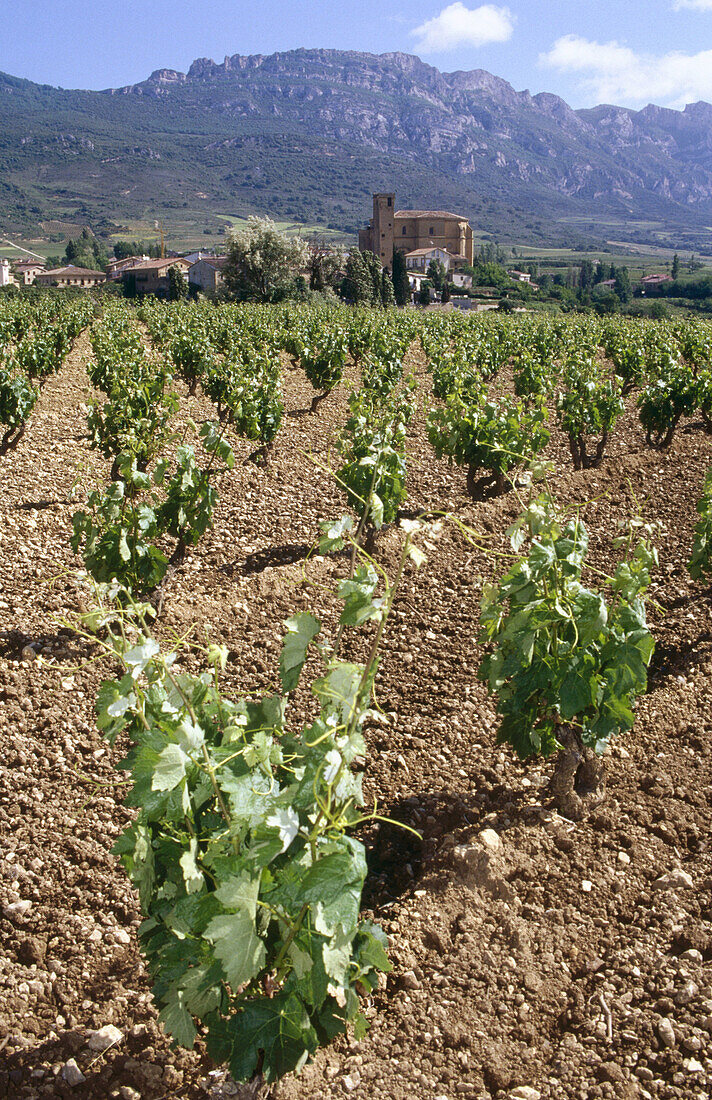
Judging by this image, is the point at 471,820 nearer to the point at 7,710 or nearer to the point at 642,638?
the point at 642,638

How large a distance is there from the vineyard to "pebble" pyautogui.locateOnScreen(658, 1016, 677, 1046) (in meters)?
0.02

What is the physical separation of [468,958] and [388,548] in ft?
15.2

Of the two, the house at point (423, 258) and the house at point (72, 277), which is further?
the house at point (423, 258)

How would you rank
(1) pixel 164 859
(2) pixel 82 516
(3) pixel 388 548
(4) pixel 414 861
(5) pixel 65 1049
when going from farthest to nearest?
(3) pixel 388 548
(2) pixel 82 516
(4) pixel 414 861
(5) pixel 65 1049
(1) pixel 164 859

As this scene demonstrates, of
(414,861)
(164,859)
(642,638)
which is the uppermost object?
(642,638)

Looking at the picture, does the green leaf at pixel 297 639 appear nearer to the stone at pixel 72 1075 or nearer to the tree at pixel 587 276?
the stone at pixel 72 1075

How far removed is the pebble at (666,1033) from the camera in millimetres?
2572

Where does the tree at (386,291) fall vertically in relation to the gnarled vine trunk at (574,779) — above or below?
above

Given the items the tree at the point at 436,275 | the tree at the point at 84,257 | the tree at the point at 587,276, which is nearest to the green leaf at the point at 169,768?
the tree at the point at 436,275

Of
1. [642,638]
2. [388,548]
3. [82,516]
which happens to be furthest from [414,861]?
[388,548]

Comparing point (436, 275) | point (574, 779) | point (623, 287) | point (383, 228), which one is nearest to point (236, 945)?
point (574, 779)

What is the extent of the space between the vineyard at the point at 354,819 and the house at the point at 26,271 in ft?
285

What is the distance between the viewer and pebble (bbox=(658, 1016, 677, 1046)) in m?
2.57

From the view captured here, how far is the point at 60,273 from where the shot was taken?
81188mm
